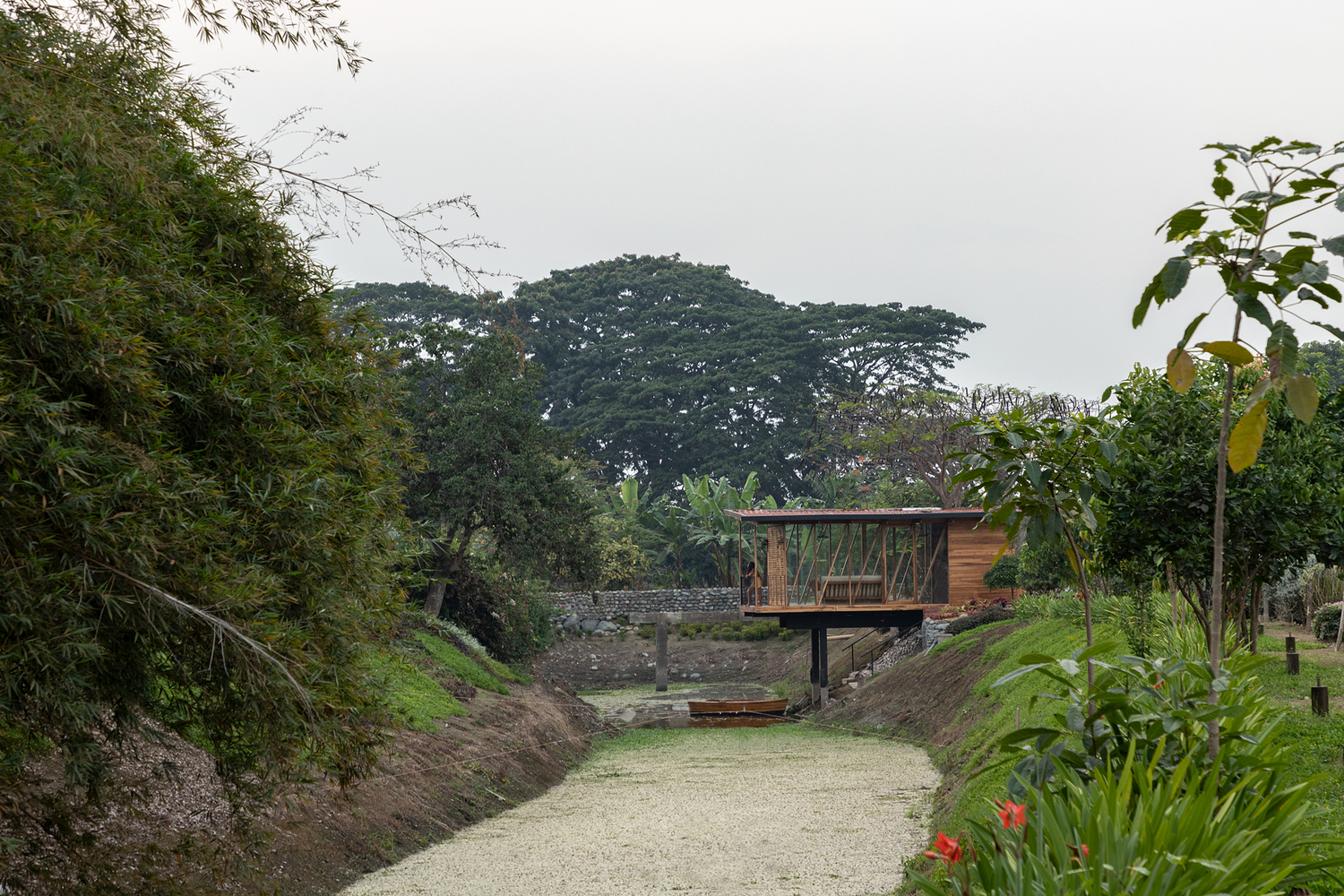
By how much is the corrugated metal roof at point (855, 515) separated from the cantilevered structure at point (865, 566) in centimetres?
2

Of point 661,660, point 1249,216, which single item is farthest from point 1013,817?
point 661,660

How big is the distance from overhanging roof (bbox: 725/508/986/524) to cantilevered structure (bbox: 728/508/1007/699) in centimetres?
2

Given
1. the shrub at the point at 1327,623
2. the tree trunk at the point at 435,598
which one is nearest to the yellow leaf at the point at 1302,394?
the shrub at the point at 1327,623

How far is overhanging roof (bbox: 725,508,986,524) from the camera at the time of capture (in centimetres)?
2027

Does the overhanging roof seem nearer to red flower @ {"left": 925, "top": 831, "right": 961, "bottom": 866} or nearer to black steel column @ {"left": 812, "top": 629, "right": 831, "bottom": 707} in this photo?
black steel column @ {"left": 812, "top": 629, "right": 831, "bottom": 707}

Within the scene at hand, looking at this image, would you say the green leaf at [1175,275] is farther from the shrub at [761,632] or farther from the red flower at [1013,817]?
the shrub at [761,632]

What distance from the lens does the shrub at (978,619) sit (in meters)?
18.9

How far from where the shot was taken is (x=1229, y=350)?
12.9 feet

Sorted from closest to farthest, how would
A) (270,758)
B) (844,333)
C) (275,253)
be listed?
(270,758) → (275,253) → (844,333)

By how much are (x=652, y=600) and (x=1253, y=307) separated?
2740 cm

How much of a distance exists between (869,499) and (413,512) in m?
19.4

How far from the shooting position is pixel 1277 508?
23.5 ft

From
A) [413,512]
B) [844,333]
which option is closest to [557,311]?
[844,333]

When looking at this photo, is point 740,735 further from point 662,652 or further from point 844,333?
point 844,333
